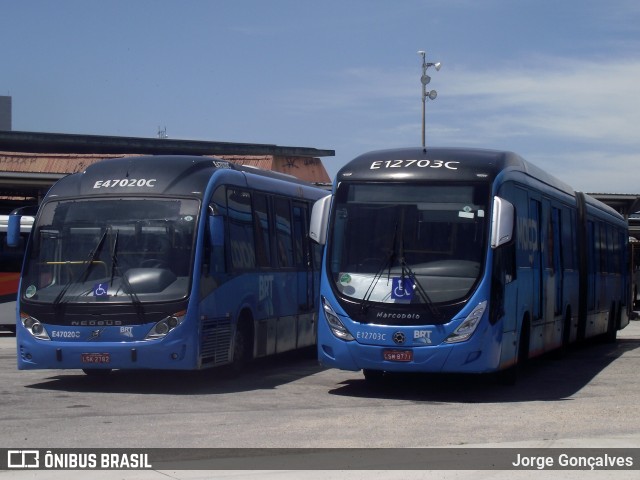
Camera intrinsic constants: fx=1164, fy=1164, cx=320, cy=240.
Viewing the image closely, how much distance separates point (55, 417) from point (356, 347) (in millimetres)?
3810

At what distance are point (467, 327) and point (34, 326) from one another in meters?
5.57

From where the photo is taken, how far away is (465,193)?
14.5 metres

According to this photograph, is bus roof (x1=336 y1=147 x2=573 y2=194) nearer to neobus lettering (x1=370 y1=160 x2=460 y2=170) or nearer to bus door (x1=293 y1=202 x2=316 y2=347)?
neobus lettering (x1=370 y1=160 x2=460 y2=170)

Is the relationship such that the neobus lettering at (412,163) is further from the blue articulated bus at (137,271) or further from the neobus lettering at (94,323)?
the neobus lettering at (94,323)

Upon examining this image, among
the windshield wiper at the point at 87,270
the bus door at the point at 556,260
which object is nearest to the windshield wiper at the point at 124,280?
the windshield wiper at the point at 87,270

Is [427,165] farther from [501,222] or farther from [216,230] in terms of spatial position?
[216,230]

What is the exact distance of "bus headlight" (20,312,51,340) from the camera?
15.0m

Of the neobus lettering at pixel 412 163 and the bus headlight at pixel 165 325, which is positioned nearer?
the bus headlight at pixel 165 325

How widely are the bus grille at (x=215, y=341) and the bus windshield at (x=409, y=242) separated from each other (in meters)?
1.85

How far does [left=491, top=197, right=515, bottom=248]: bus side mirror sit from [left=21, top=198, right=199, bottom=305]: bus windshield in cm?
386

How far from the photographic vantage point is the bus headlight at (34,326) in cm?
1498

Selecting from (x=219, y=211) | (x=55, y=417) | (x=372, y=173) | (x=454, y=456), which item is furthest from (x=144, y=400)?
(x=454, y=456)

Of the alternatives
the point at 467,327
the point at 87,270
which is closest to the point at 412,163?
the point at 467,327

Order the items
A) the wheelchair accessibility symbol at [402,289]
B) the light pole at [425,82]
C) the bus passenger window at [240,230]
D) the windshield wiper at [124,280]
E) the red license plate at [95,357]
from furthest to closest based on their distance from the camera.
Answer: the light pole at [425,82], the bus passenger window at [240,230], the red license plate at [95,357], the windshield wiper at [124,280], the wheelchair accessibility symbol at [402,289]
